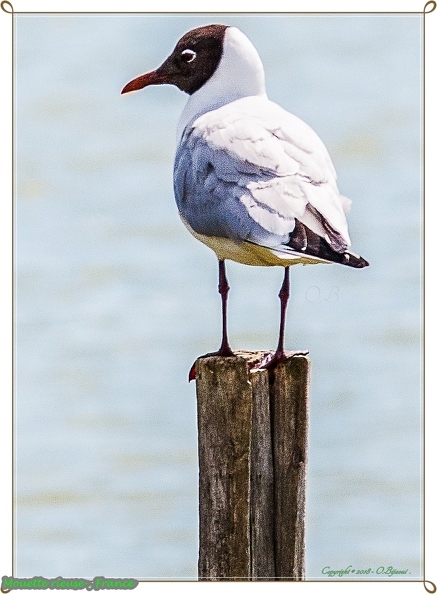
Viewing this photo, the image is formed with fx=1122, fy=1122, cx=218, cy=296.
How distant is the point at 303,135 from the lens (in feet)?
16.8

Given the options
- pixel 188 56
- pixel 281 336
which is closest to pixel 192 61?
pixel 188 56

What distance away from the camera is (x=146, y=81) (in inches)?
236

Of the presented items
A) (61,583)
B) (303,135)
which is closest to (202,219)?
(303,135)

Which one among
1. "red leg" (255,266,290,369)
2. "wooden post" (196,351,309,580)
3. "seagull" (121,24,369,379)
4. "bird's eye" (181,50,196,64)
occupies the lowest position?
"wooden post" (196,351,309,580)

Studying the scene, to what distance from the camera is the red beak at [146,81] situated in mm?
5980

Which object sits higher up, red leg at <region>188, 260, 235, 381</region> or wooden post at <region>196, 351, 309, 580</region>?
red leg at <region>188, 260, 235, 381</region>

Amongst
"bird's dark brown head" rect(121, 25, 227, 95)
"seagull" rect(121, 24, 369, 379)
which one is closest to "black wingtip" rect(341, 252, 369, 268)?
"seagull" rect(121, 24, 369, 379)

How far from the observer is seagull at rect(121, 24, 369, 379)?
15.6 ft

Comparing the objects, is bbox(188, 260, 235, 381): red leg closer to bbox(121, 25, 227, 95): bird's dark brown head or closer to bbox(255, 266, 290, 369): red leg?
bbox(255, 266, 290, 369): red leg

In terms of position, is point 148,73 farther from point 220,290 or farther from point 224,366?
point 224,366

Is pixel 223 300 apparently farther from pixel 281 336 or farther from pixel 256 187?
pixel 256 187

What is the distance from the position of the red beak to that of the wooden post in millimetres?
1979

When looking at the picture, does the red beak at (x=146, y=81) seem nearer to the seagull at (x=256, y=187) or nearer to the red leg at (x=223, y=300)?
the seagull at (x=256, y=187)

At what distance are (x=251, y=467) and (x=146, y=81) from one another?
2415 millimetres
